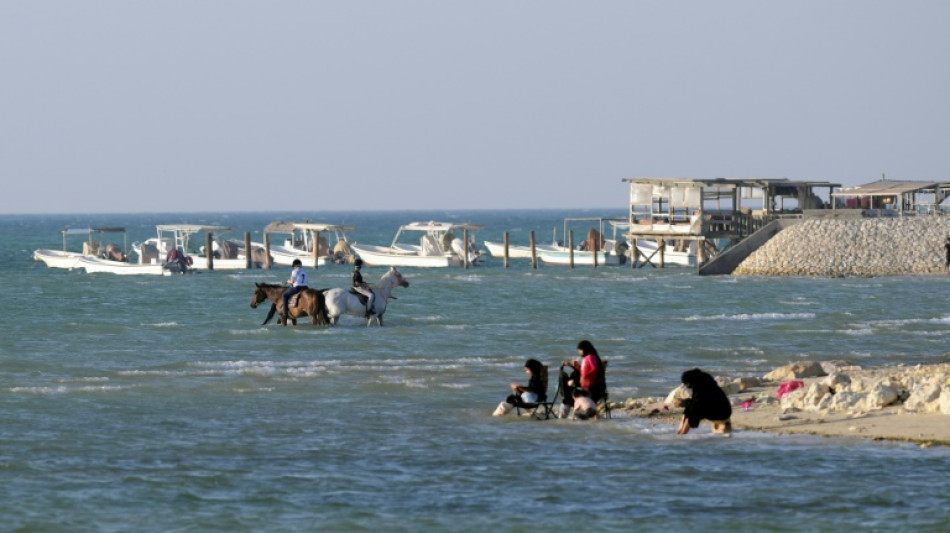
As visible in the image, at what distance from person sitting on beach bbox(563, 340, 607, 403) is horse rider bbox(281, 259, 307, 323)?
16.0 metres

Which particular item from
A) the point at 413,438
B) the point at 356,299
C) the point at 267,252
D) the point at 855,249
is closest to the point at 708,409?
the point at 413,438

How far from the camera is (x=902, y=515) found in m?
15.3

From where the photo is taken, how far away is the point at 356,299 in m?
37.9

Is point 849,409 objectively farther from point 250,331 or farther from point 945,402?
point 250,331

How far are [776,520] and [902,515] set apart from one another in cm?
138

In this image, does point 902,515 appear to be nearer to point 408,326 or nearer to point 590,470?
point 590,470

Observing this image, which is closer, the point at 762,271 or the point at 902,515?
the point at 902,515

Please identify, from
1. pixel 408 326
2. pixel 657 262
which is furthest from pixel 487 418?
pixel 657 262

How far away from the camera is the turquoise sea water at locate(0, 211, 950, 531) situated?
15.8 m

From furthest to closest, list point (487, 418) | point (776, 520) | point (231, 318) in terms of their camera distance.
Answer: point (231, 318) < point (487, 418) < point (776, 520)

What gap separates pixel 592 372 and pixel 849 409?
377cm

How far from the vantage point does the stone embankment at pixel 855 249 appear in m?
64.6

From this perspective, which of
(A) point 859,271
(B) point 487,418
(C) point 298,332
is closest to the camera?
(B) point 487,418

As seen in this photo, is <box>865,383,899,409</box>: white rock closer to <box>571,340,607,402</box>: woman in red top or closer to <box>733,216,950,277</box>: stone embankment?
<box>571,340,607,402</box>: woman in red top
